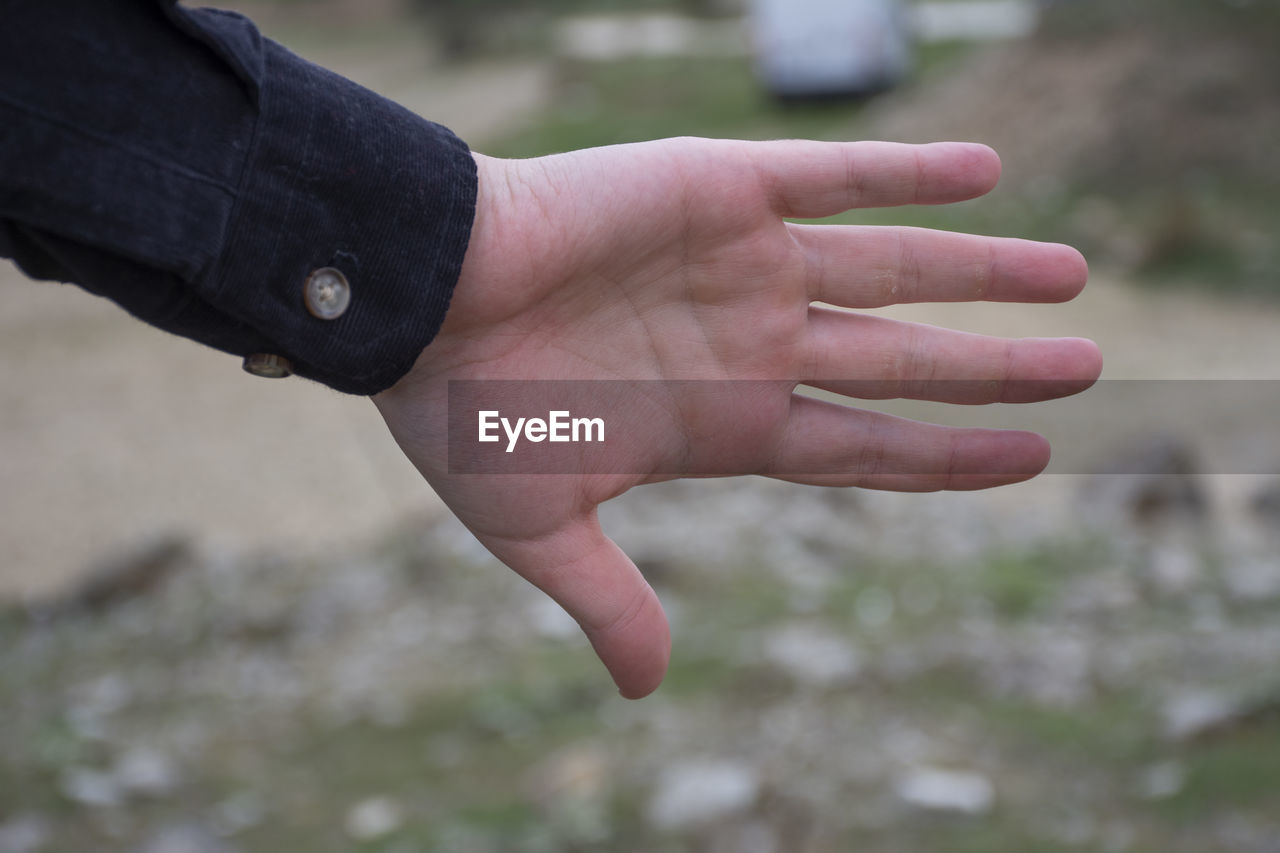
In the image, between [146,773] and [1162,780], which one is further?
[146,773]

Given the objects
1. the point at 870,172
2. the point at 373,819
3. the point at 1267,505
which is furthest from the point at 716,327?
the point at 1267,505

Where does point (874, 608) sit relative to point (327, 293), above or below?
below

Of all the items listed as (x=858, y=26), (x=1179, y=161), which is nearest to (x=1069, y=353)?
(x=1179, y=161)

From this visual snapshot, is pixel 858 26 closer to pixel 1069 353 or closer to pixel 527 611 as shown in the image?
pixel 527 611

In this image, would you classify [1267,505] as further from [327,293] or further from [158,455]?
[158,455]

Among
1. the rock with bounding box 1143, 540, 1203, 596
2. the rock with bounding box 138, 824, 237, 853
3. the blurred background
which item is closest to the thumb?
the blurred background
